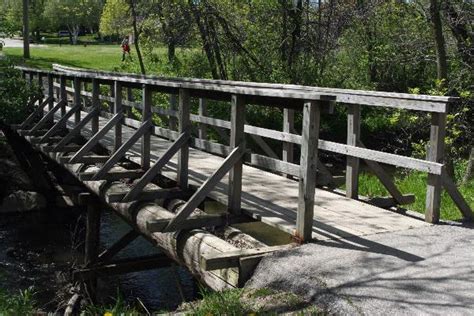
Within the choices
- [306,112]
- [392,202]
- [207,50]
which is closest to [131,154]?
[392,202]

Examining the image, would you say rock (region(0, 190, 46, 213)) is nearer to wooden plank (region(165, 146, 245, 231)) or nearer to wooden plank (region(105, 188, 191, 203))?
wooden plank (region(105, 188, 191, 203))

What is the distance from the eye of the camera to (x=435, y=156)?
602 cm

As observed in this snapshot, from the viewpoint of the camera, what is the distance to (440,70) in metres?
11.0

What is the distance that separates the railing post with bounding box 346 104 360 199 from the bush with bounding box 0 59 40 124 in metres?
8.47

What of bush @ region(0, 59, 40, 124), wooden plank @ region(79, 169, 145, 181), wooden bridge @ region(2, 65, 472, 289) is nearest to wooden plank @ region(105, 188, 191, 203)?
wooden bridge @ region(2, 65, 472, 289)

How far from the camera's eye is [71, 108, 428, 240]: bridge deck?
6000 millimetres

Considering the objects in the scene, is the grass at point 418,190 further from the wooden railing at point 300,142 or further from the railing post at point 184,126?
the railing post at point 184,126

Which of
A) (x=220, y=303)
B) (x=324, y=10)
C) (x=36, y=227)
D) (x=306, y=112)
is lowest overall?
(x=36, y=227)

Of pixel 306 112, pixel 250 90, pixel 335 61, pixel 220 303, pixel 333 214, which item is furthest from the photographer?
pixel 335 61

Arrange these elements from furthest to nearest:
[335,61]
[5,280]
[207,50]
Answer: [335,61], [207,50], [5,280]

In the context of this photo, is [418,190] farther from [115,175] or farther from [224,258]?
[224,258]

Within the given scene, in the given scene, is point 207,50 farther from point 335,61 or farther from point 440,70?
point 440,70

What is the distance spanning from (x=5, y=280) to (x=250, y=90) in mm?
6070

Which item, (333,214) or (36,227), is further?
(36,227)
